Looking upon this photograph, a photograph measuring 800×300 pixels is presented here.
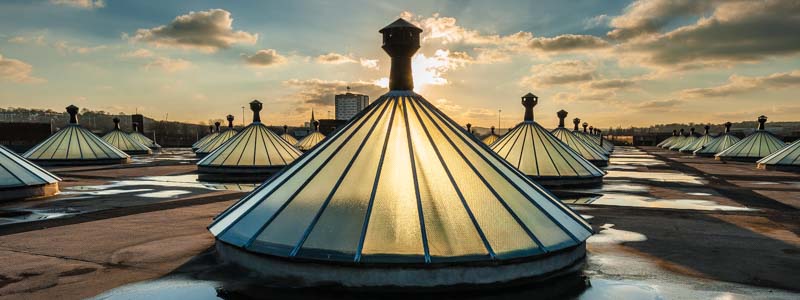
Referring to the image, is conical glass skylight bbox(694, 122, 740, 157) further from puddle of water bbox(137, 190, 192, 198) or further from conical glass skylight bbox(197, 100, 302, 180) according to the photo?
puddle of water bbox(137, 190, 192, 198)

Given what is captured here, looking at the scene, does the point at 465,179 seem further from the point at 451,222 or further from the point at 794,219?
the point at 794,219

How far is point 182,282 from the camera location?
805cm

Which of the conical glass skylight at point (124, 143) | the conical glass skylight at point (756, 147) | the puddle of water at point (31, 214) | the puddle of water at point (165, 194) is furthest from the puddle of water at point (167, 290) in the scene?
the conical glass skylight at point (124, 143)

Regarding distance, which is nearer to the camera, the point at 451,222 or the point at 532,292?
the point at 532,292

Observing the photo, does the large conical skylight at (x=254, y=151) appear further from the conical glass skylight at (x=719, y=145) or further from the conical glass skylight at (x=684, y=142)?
the conical glass skylight at (x=684, y=142)

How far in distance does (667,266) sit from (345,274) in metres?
6.39

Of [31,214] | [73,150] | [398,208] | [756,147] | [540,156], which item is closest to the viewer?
[398,208]

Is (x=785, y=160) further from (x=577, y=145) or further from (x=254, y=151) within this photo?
(x=254, y=151)

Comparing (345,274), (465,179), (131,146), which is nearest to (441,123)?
(465,179)

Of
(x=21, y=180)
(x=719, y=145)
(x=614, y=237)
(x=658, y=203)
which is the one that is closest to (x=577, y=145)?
(x=658, y=203)

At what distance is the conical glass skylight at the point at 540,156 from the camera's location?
81.0 feet

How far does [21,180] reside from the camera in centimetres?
1898

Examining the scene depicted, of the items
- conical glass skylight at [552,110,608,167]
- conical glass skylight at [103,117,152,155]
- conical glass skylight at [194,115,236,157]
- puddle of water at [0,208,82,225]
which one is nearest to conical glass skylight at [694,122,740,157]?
conical glass skylight at [552,110,608,167]

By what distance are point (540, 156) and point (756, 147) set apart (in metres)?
37.6
